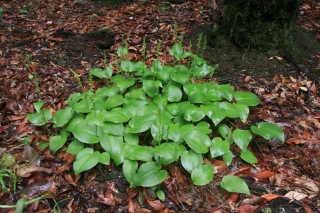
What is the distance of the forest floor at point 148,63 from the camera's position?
225cm

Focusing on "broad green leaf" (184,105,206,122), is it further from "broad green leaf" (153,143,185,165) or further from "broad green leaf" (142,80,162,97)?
"broad green leaf" (142,80,162,97)

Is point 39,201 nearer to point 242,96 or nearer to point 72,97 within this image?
point 72,97

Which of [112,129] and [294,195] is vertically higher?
[112,129]

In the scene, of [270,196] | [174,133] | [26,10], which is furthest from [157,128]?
[26,10]

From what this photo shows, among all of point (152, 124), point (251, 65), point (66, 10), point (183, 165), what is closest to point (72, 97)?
point (152, 124)

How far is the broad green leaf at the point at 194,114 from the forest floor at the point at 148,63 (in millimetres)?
409

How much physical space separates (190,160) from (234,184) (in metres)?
0.38

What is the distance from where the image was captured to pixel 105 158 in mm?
2287

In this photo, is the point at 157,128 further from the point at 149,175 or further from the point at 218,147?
the point at 218,147

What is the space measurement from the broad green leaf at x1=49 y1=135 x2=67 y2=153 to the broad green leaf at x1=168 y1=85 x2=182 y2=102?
103 cm

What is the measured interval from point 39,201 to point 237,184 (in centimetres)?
153

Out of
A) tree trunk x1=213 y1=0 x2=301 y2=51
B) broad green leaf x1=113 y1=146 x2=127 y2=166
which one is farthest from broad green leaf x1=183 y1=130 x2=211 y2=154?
tree trunk x1=213 y1=0 x2=301 y2=51

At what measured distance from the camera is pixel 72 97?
9.21ft

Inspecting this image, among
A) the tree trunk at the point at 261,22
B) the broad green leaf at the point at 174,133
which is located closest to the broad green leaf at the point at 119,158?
the broad green leaf at the point at 174,133
